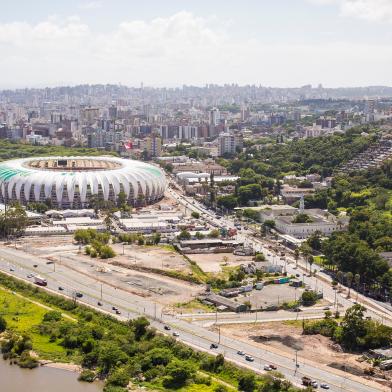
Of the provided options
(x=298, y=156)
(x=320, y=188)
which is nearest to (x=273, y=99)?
(x=298, y=156)

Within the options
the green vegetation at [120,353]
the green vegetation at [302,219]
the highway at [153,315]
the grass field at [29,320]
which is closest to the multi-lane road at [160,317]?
the highway at [153,315]

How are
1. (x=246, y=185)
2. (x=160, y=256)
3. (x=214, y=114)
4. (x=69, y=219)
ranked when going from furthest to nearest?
(x=214, y=114), (x=246, y=185), (x=69, y=219), (x=160, y=256)

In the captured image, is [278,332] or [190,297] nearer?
[278,332]

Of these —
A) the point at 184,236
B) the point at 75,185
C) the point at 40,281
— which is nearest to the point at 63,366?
the point at 40,281

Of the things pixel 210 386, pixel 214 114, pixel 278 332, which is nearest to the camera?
pixel 210 386

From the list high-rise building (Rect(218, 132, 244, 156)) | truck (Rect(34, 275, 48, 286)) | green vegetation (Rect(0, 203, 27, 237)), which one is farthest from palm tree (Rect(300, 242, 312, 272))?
high-rise building (Rect(218, 132, 244, 156))

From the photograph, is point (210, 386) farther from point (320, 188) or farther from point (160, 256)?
point (320, 188)

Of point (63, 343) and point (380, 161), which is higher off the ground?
point (380, 161)
